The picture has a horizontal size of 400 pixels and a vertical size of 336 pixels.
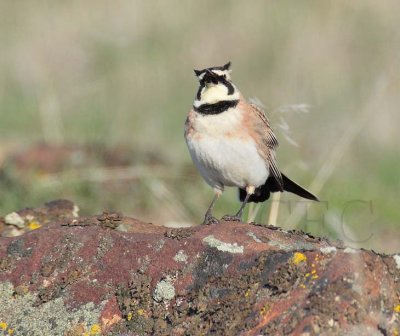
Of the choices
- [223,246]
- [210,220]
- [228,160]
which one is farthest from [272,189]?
[223,246]

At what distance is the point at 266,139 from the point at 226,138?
41 centimetres

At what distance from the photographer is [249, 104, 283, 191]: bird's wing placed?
20.2ft

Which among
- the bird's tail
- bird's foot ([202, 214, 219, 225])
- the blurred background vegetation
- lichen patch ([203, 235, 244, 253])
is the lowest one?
the blurred background vegetation

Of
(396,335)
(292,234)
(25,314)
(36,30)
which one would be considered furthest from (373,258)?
(36,30)

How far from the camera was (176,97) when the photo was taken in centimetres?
1225

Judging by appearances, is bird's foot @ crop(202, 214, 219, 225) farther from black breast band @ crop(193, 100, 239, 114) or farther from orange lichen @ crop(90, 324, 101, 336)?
orange lichen @ crop(90, 324, 101, 336)

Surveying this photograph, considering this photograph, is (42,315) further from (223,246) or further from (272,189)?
(272,189)

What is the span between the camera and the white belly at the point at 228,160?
5895mm

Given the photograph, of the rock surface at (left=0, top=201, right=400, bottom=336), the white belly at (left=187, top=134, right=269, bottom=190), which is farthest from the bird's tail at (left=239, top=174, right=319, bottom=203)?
the rock surface at (left=0, top=201, right=400, bottom=336)

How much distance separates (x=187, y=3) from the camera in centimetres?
1389

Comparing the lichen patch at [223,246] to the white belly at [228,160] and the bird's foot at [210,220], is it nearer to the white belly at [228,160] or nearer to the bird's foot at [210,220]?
the bird's foot at [210,220]

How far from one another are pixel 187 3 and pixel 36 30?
89.8 inches

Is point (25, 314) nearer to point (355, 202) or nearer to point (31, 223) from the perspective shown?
point (31, 223)

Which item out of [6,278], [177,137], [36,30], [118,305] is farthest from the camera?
[36,30]
